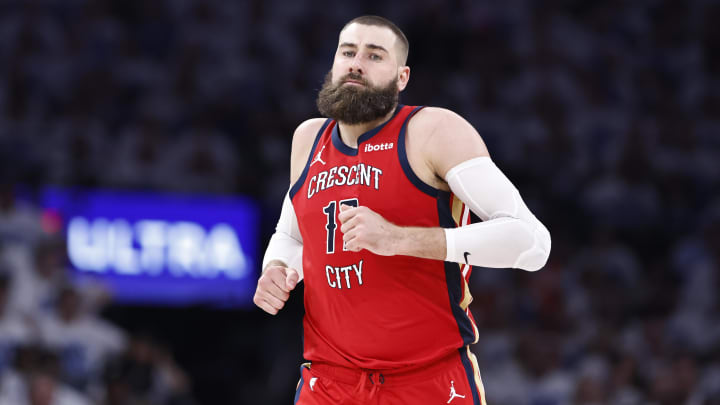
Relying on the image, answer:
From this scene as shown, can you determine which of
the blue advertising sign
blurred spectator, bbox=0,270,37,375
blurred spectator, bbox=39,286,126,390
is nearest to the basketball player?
blurred spectator, bbox=0,270,37,375

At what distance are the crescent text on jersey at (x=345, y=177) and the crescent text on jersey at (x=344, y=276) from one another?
33 cm

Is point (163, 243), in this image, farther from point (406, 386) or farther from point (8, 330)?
point (406, 386)

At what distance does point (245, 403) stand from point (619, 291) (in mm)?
4498

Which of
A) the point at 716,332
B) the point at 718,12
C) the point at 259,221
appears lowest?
the point at 716,332

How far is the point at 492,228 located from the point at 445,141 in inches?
16.2

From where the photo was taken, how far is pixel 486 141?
11547 mm

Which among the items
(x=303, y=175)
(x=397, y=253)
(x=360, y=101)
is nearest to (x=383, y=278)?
(x=397, y=253)

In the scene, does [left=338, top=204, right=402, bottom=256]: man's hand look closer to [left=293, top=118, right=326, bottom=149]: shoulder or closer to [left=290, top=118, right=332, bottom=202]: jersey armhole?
[left=290, top=118, right=332, bottom=202]: jersey armhole

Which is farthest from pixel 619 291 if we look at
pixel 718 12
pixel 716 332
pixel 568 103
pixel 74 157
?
pixel 74 157

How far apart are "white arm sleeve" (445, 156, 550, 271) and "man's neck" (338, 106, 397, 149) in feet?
1.60

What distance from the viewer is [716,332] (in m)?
9.93

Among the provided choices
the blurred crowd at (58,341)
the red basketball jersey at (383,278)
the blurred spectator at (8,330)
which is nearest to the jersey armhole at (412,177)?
the red basketball jersey at (383,278)

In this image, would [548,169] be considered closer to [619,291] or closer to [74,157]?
[619,291]

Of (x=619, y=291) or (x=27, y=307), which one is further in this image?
(x=619, y=291)
